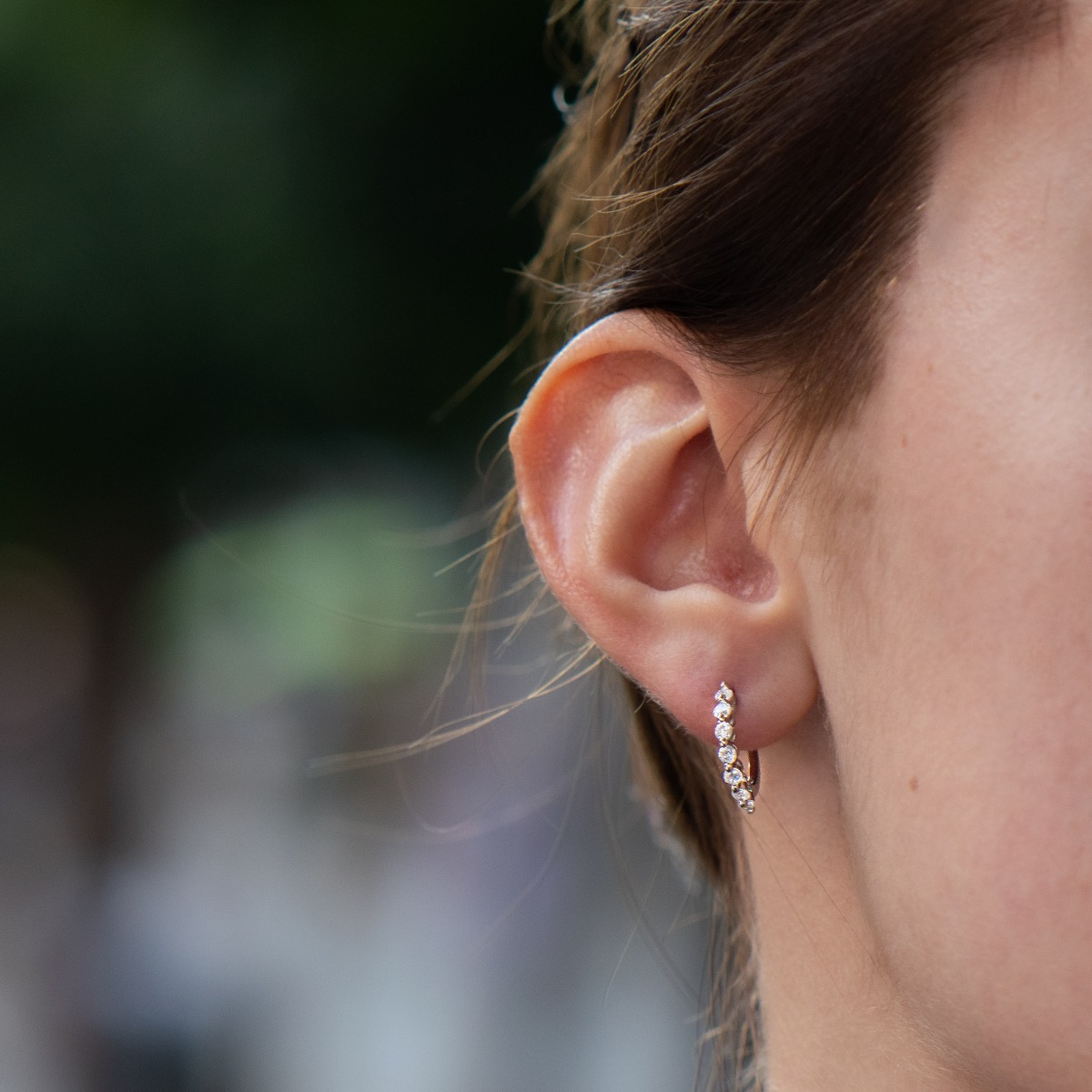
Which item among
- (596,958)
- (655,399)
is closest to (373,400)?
(596,958)

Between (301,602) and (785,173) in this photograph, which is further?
(301,602)

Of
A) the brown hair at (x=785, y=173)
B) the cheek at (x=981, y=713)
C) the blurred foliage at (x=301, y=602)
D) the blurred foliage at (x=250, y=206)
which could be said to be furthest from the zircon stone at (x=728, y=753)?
the blurred foliage at (x=301, y=602)

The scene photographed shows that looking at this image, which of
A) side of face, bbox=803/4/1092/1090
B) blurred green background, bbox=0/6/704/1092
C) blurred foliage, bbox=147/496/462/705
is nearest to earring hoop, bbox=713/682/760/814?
side of face, bbox=803/4/1092/1090

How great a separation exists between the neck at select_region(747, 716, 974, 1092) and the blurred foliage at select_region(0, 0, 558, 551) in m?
3.45

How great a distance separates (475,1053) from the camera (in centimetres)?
627

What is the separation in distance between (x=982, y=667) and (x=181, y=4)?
14.0 feet

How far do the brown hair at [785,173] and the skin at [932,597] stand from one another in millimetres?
33

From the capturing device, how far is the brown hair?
1.19m

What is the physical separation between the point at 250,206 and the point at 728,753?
379cm

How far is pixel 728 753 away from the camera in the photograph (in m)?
1.30

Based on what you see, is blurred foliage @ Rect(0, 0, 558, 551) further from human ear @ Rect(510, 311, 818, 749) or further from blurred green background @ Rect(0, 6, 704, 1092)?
human ear @ Rect(510, 311, 818, 749)

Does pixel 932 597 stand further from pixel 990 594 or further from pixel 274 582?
pixel 274 582

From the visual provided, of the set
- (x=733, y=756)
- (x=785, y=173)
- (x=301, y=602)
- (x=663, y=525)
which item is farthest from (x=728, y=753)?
(x=301, y=602)

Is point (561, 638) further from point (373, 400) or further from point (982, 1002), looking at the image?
point (373, 400)
